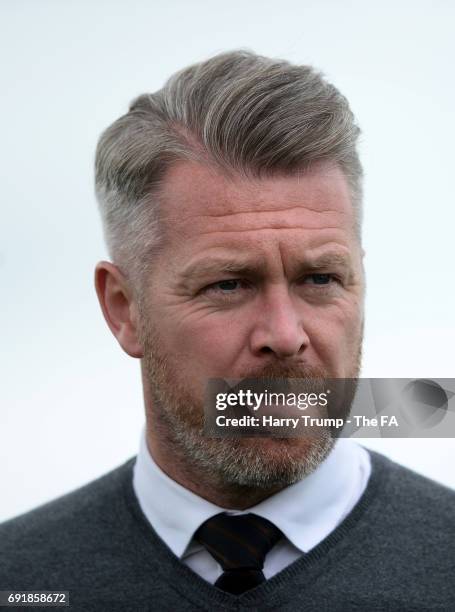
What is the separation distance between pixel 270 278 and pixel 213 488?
2.34 feet

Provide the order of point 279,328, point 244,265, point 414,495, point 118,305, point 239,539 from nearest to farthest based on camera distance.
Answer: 1. point 279,328
2. point 244,265
3. point 239,539
4. point 414,495
5. point 118,305

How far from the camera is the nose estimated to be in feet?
9.14

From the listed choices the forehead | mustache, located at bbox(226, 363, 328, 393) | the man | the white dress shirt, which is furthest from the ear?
mustache, located at bbox(226, 363, 328, 393)

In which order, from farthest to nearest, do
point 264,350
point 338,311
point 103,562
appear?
point 103,562 < point 338,311 < point 264,350

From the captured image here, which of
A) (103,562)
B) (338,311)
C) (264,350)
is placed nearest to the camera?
(264,350)

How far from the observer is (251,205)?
300 centimetres

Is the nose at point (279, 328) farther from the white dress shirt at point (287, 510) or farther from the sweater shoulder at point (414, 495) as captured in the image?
the sweater shoulder at point (414, 495)

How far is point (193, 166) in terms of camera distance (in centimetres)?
313

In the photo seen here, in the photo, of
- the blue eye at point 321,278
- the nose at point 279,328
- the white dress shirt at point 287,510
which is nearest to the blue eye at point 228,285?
the nose at point 279,328

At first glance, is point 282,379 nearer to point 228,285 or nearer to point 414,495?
point 228,285

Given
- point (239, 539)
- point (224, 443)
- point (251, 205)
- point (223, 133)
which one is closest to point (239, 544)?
point (239, 539)

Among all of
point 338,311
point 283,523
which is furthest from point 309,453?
point 338,311

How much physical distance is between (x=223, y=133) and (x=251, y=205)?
27 centimetres

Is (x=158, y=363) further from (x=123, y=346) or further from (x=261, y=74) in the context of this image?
(x=261, y=74)
